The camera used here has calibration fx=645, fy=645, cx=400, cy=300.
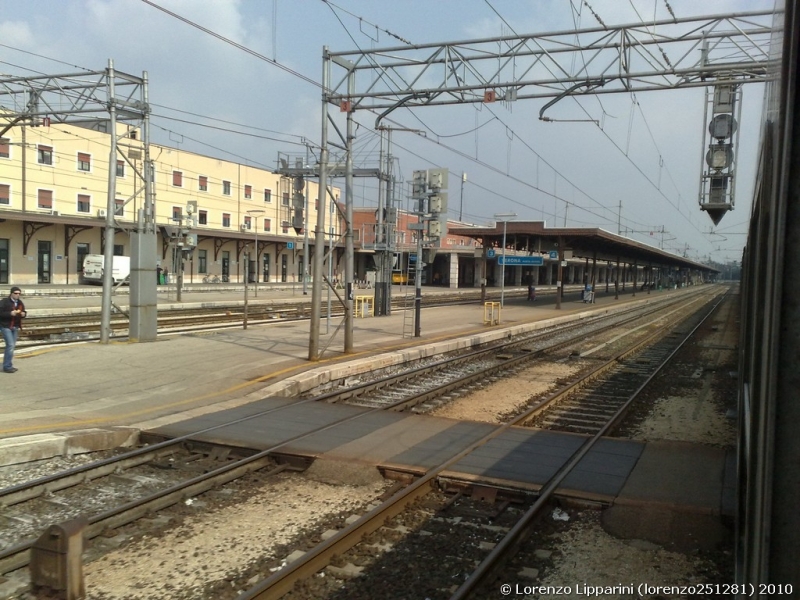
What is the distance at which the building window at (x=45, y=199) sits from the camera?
4143 cm

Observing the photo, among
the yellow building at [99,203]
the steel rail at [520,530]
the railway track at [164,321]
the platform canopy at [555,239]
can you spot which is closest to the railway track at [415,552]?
the steel rail at [520,530]

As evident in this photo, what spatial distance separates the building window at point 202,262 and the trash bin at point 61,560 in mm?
49199

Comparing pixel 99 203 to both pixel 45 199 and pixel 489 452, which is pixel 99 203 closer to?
pixel 45 199

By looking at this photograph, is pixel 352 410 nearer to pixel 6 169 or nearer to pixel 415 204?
pixel 415 204

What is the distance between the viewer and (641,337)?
968 inches

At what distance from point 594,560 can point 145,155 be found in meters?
14.3

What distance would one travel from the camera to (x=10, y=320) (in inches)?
464

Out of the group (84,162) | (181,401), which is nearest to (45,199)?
(84,162)

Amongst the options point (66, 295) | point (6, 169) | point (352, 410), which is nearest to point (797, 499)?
point (352, 410)

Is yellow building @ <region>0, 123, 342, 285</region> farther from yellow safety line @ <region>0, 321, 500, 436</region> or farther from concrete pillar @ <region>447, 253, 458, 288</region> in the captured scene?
concrete pillar @ <region>447, 253, 458, 288</region>

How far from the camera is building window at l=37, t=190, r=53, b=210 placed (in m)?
41.4

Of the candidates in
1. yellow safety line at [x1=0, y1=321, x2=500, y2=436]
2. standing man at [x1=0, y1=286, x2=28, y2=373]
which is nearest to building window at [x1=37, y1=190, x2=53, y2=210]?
yellow safety line at [x1=0, y1=321, x2=500, y2=436]

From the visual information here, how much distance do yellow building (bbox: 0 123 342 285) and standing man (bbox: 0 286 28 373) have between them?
737 inches

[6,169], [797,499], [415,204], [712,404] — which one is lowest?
[712,404]
